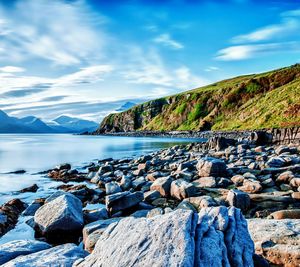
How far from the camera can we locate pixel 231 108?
114m

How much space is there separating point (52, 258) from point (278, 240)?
5268 millimetres

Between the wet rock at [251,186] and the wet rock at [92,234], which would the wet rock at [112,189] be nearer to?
the wet rock at [251,186]

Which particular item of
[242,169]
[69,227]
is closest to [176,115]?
[242,169]

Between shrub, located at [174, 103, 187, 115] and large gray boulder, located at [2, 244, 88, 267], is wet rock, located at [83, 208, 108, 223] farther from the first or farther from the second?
shrub, located at [174, 103, 187, 115]

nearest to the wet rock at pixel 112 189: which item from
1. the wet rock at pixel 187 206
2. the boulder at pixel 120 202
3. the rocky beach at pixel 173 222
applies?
the rocky beach at pixel 173 222

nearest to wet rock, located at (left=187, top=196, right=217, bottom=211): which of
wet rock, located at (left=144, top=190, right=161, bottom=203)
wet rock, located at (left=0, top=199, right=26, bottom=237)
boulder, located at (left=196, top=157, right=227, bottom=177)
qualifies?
wet rock, located at (left=144, top=190, right=161, bottom=203)

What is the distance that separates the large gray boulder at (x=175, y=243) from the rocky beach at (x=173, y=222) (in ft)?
0.05

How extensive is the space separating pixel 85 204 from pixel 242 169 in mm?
9783

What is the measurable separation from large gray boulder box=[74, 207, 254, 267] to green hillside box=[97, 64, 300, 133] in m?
57.3

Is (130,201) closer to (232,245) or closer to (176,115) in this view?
(232,245)

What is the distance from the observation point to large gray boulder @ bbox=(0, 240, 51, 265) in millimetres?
6922

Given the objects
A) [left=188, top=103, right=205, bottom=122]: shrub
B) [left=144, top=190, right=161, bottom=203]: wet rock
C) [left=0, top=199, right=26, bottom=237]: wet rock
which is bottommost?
[left=0, top=199, right=26, bottom=237]: wet rock

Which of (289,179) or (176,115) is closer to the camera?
(289,179)

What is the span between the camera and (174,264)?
466cm
